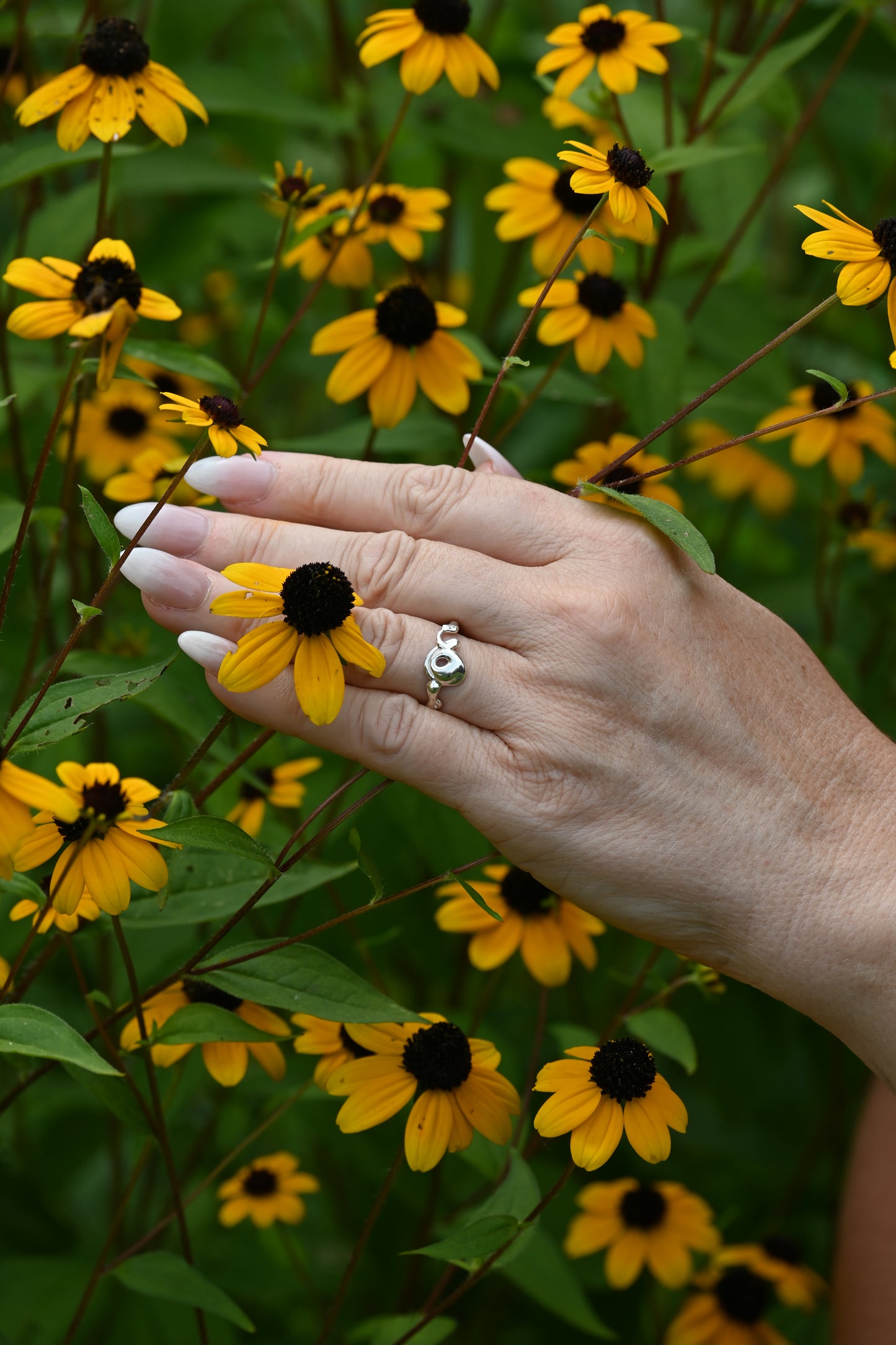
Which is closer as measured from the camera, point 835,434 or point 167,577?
point 167,577

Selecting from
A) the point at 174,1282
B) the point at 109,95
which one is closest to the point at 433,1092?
the point at 174,1282

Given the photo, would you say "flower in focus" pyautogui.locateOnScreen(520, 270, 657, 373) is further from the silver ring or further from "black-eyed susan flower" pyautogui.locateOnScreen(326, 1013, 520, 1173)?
"black-eyed susan flower" pyautogui.locateOnScreen(326, 1013, 520, 1173)

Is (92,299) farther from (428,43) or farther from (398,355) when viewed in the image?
(428,43)

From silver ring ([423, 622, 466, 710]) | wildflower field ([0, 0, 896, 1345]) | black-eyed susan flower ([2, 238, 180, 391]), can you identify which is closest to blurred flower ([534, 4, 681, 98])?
wildflower field ([0, 0, 896, 1345])

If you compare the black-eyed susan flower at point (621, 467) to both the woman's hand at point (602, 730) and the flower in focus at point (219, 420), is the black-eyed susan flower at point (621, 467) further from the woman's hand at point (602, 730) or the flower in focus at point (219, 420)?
the flower in focus at point (219, 420)

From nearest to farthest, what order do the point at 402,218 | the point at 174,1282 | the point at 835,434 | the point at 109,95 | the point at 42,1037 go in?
the point at 42,1037, the point at 174,1282, the point at 109,95, the point at 402,218, the point at 835,434

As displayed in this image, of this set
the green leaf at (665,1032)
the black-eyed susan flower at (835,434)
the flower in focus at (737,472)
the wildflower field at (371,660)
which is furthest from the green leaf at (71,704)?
the flower in focus at (737,472)

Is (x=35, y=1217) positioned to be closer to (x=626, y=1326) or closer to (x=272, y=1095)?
(x=272, y=1095)
